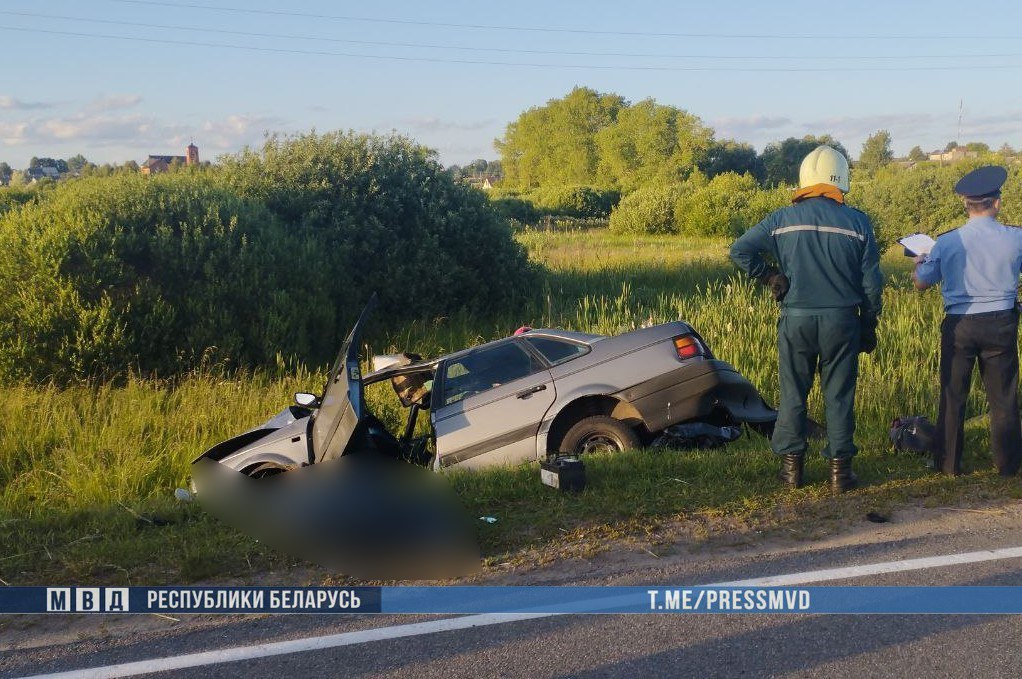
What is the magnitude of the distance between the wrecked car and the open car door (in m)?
0.53

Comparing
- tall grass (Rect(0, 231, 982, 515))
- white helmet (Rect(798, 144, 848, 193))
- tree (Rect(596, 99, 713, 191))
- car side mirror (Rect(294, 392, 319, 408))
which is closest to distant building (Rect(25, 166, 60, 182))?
tall grass (Rect(0, 231, 982, 515))

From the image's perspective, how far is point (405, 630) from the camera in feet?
13.8

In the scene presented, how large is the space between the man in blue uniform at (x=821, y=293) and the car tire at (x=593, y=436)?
1.42m

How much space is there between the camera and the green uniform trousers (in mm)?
5824

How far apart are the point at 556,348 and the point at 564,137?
325 feet

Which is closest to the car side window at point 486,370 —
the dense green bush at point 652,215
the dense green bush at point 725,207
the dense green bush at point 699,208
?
the dense green bush at point 725,207

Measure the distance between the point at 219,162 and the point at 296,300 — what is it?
4.53 metres

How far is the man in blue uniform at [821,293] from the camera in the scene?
5797 millimetres

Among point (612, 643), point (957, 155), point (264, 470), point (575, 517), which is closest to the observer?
point (612, 643)

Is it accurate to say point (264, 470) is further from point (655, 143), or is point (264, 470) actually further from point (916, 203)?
point (655, 143)

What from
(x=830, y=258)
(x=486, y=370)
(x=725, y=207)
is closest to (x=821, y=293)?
(x=830, y=258)

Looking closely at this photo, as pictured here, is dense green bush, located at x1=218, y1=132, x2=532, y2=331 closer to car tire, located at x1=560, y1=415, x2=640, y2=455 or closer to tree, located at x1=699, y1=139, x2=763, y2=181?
car tire, located at x1=560, y1=415, x2=640, y2=455

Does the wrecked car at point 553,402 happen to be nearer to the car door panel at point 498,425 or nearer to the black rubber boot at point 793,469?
the car door panel at point 498,425

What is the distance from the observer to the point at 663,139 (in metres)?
86.2
